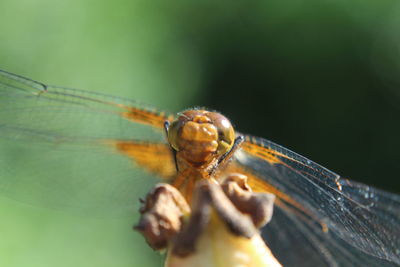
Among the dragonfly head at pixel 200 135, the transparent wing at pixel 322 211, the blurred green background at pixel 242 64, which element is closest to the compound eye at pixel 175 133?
the dragonfly head at pixel 200 135

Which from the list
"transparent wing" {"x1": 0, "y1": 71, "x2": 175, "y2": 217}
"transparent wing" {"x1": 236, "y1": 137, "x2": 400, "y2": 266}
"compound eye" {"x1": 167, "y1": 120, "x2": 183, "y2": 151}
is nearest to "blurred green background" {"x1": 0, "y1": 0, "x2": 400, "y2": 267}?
"transparent wing" {"x1": 0, "y1": 71, "x2": 175, "y2": 217}

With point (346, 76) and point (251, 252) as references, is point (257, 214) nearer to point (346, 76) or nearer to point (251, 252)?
point (251, 252)

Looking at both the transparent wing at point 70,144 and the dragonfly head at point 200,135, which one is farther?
the transparent wing at point 70,144

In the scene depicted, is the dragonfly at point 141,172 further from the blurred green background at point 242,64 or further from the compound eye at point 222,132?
the blurred green background at point 242,64

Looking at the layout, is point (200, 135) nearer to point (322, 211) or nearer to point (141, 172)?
point (322, 211)

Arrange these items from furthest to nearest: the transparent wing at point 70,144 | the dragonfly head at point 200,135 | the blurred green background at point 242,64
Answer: the blurred green background at point 242,64
the transparent wing at point 70,144
the dragonfly head at point 200,135

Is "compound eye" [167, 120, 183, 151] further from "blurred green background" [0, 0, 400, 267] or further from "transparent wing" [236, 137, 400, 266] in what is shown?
"blurred green background" [0, 0, 400, 267]
